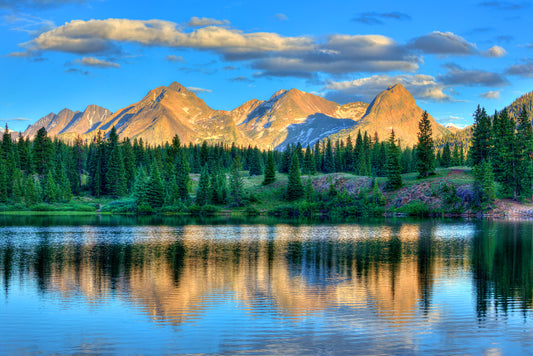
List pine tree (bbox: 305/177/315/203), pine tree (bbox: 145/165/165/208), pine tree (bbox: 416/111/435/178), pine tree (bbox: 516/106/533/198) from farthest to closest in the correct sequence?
pine tree (bbox: 145/165/165/208) < pine tree (bbox: 305/177/315/203) < pine tree (bbox: 416/111/435/178) < pine tree (bbox: 516/106/533/198)

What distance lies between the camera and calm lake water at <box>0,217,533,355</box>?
20.3 metres

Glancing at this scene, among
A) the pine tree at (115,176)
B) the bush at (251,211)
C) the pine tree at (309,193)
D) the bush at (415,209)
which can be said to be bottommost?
the bush at (251,211)

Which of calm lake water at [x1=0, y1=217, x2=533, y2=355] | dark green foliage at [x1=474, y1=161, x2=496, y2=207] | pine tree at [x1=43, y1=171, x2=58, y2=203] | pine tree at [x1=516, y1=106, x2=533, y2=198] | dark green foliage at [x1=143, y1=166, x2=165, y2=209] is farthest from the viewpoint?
pine tree at [x1=43, y1=171, x2=58, y2=203]

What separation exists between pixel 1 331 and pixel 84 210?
123270 millimetres

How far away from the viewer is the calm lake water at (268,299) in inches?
799

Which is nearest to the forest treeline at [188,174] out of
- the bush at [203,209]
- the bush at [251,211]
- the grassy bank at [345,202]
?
the bush at [203,209]

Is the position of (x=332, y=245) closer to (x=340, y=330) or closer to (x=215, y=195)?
(x=340, y=330)

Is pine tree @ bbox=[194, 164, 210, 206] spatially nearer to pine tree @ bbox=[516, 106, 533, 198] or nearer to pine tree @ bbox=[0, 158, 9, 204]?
pine tree @ bbox=[0, 158, 9, 204]

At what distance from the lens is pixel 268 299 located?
29.2 m

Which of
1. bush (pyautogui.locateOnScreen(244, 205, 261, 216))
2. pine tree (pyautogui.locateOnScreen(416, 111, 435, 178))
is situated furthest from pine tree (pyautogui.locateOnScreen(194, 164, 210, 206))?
pine tree (pyautogui.locateOnScreen(416, 111, 435, 178))

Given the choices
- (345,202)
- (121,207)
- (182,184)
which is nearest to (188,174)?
(182,184)

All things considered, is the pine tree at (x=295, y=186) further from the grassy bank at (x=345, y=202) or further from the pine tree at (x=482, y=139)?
the pine tree at (x=482, y=139)

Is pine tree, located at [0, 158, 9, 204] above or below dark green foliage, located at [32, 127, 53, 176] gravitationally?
below

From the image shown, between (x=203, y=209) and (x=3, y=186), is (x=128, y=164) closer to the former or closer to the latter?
(x=3, y=186)
